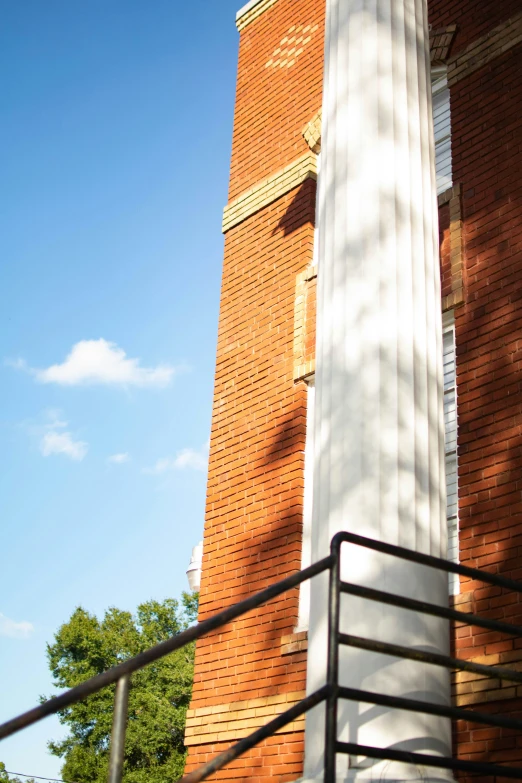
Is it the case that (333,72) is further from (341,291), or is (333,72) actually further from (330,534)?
(330,534)

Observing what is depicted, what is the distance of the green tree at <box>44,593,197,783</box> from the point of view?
3991 centimetres

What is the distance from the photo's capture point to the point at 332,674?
11.4 ft

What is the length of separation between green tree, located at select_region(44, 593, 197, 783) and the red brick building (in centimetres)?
2961

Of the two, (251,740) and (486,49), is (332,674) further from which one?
(486,49)

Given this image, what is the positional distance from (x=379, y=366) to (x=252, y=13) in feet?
29.3

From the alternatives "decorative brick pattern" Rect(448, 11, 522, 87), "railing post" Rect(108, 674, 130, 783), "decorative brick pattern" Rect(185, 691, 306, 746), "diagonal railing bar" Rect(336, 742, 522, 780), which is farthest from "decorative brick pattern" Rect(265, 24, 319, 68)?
"railing post" Rect(108, 674, 130, 783)

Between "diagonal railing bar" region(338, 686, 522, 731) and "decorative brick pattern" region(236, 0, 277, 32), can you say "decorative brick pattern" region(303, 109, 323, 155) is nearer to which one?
"decorative brick pattern" region(236, 0, 277, 32)

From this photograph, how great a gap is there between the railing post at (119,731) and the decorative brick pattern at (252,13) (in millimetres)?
10943

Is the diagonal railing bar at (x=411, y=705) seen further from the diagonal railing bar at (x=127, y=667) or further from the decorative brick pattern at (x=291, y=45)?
the decorative brick pattern at (x=291, y=45)

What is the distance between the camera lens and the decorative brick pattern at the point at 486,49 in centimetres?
868

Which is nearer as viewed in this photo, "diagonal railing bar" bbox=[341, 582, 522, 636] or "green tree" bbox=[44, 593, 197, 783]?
"diagonal railing bar" bbox=[341, 582, 522, 636]

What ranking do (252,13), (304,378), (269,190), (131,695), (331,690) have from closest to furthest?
(331,690) < (304,378) < (269,190) < (252,13) < (131,695)

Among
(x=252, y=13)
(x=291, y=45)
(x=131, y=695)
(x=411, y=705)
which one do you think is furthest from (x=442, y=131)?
(x=131, y=695)

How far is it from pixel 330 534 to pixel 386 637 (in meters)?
0.68
